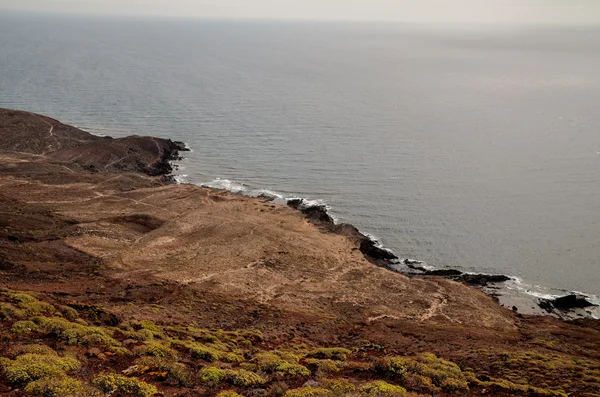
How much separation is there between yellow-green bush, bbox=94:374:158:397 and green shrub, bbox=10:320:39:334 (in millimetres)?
6903

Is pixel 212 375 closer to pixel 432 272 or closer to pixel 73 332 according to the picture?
pixel 73 332

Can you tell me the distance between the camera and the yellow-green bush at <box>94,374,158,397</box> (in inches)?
815

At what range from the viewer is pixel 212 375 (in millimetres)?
23859

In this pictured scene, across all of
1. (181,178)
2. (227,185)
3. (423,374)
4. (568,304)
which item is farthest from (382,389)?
(181,178)

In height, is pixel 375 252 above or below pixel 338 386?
below

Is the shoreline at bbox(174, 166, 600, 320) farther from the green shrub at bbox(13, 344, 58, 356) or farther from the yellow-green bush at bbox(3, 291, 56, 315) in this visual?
the green shrub at bbox(13, 344, 58, 356)

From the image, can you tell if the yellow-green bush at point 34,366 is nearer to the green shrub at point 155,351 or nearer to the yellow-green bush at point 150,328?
the green shrub at point 155,351

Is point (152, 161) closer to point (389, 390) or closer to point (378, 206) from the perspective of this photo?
point (378, 206)

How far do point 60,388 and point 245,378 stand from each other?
8577 millimetres

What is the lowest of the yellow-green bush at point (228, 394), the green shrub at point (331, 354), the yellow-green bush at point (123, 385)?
the green shrub at point (331, 354)

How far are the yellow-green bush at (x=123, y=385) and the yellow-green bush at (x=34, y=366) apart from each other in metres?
1.72

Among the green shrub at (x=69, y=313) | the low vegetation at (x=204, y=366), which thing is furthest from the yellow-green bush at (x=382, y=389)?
the green shrub at (x=69, y=313)

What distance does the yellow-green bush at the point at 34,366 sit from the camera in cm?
1981

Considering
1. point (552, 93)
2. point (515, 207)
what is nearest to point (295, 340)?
point (515, 207)
